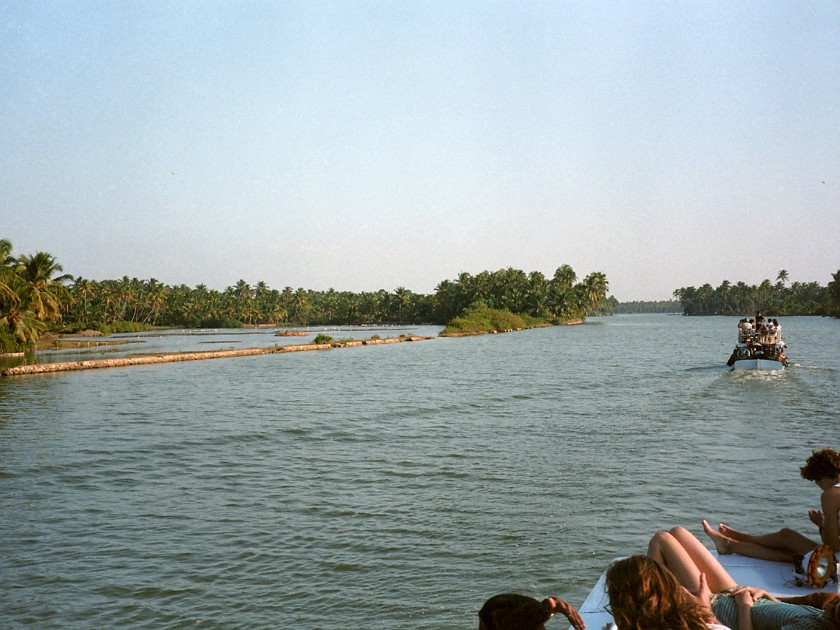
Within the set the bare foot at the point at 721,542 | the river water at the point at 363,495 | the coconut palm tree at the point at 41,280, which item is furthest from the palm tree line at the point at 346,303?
the bare foot at the point at 721,542

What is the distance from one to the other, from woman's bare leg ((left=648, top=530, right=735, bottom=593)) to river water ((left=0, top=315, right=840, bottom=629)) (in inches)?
136

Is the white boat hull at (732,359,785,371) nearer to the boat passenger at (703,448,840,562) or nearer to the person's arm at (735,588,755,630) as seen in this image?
the boat passenger at (703,448,840,562)

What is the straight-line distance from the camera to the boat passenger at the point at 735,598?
470cm

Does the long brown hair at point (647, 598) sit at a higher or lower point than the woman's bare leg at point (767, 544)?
higher

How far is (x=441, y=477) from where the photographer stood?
16141mm

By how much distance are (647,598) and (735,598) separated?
175 centimetres

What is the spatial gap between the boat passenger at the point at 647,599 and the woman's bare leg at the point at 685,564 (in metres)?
1.43

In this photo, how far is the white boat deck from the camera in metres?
5.71

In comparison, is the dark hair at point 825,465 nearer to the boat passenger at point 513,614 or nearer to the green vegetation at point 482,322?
the boat passenger at point 513,614

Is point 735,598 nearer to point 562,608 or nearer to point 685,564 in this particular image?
point 685,564

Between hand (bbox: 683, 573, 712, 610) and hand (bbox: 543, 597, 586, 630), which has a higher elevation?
hand (bbox: 543, 597, 586, 630)

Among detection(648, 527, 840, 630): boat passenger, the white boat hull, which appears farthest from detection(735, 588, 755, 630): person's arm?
the white boat hull

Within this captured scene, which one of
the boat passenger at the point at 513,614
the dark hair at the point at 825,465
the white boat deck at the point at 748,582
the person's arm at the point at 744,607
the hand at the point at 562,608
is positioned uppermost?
the dark hair at the point at 825,465

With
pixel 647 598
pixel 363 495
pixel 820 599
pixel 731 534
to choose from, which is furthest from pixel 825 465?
pixel 363 495
